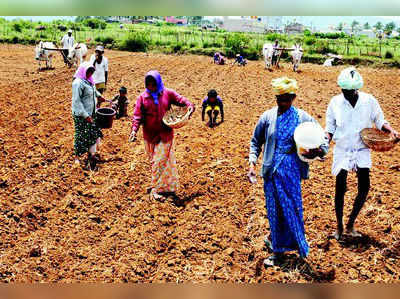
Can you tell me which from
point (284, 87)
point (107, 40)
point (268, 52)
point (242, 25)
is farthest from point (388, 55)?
point (242, 25)

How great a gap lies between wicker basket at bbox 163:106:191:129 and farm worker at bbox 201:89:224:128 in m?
2.97

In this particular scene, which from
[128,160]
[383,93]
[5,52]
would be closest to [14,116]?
[128,160]

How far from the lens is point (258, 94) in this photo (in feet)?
40.4

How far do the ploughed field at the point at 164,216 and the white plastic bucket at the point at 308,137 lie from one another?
111 cm

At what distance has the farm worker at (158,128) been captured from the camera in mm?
4930

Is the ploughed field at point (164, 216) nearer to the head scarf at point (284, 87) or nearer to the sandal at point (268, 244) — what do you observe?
the sandal at point (268, 244)

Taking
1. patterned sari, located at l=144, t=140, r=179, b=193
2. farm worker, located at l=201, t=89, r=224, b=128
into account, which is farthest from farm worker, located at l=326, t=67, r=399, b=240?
farm worker, located at l=201, t=89, r=224, b=128

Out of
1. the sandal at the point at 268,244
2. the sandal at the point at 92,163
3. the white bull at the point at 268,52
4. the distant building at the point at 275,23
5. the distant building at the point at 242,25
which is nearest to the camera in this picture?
the sandal at the point at 268,244

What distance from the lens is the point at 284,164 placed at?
3.54 m

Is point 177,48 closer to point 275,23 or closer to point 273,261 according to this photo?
point 273,261

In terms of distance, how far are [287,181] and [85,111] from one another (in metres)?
3.32

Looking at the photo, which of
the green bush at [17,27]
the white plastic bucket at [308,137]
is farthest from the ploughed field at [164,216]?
the green bush at [17,27]

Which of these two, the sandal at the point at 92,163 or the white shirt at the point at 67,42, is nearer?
the sandal at the point at 92,163

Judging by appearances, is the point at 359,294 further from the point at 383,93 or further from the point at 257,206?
the point at 383,93
